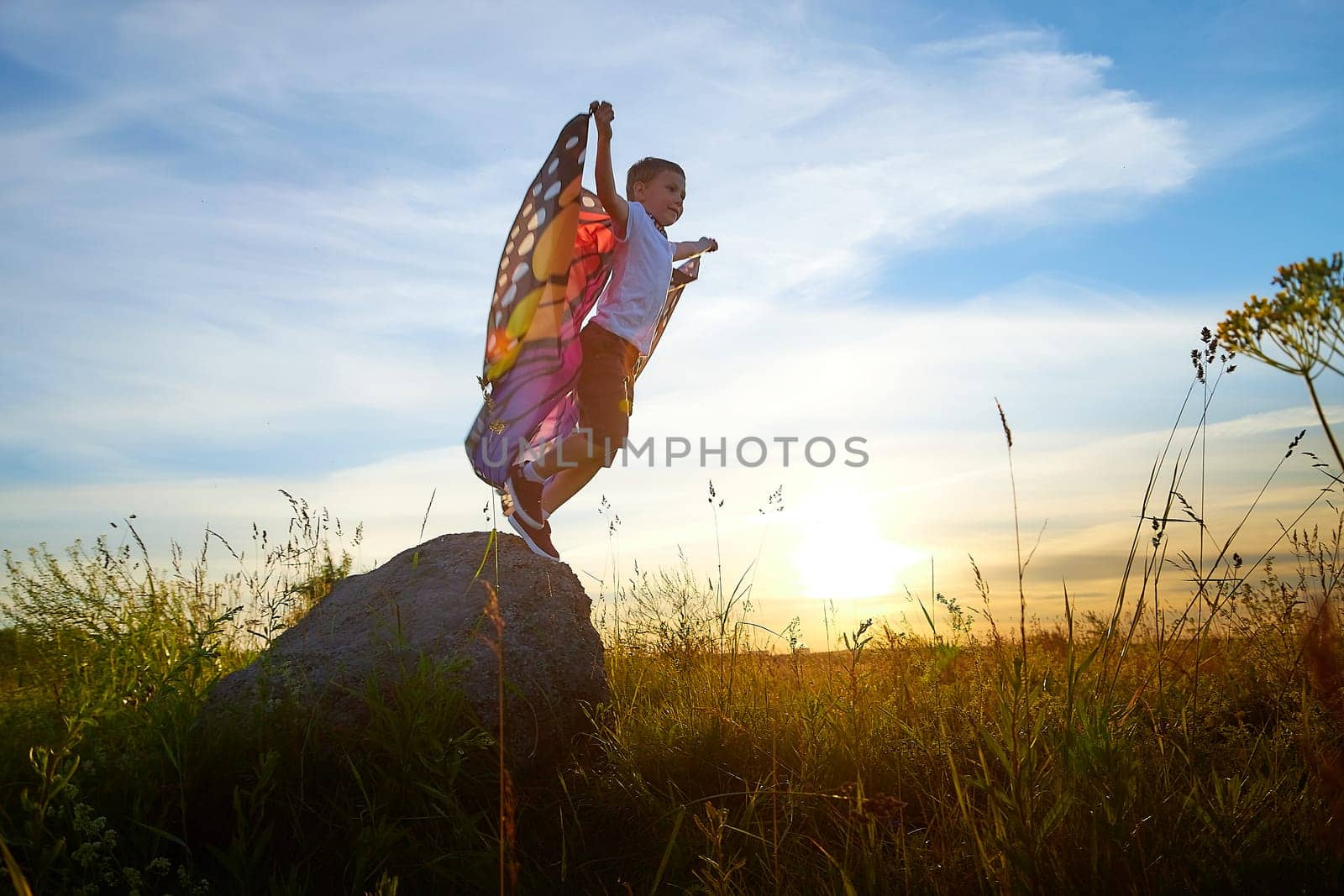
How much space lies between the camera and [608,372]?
15.1ft

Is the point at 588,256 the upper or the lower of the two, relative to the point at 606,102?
lower

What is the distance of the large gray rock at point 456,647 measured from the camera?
3.08 metres

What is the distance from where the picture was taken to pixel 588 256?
473cm

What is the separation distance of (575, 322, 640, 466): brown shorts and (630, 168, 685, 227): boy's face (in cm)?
86

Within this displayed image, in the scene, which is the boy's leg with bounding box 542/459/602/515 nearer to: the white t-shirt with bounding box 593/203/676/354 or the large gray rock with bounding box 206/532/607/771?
the large gray rock with bounding box 206/532/607/771

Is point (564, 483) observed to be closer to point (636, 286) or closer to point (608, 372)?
point (608, 372)

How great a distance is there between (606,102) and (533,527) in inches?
84.6

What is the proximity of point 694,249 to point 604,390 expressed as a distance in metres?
1.11

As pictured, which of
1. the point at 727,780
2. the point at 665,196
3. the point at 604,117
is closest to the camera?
the point at 727,780

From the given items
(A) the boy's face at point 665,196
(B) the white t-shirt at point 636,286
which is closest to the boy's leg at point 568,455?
(B) the white t-shirt at point 636,286

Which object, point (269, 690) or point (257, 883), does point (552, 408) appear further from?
point (257, 883)

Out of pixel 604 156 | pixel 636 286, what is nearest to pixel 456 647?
pixel 636 286

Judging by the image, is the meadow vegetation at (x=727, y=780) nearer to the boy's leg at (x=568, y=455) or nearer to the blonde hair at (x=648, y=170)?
the boy's leg at (x=568, y=455)

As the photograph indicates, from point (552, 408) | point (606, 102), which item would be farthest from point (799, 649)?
point (606, 102)
